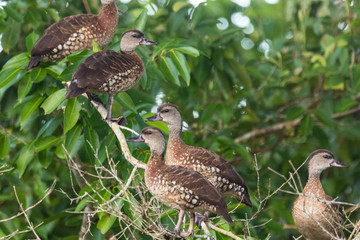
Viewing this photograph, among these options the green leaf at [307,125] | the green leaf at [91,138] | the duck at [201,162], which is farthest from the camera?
the green leaf at [307,125]

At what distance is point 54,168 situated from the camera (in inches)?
313

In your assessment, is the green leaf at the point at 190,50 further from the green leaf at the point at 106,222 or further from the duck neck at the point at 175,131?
the green leaf at the point at 106,222

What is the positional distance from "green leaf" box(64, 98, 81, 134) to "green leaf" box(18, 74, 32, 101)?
0.47 m

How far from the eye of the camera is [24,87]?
19.5ft

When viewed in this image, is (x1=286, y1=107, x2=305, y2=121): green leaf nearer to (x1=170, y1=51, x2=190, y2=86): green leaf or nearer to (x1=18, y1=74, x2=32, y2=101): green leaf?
(x1=170, y1=51, x2=190, y2=86): green leaf

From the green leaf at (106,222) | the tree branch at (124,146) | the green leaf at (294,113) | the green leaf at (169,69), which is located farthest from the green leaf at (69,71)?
the green leaf at (294,113)

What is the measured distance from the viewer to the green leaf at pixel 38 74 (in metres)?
5.83

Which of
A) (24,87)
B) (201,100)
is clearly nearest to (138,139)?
(24,87)

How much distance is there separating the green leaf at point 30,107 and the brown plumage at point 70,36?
1.67 feet

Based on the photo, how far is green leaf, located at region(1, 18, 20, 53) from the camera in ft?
23.0

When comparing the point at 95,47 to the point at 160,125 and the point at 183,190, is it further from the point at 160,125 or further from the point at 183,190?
the point at 183,190

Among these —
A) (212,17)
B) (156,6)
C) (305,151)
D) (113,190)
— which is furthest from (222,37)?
(113,190)

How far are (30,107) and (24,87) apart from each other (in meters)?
0.18

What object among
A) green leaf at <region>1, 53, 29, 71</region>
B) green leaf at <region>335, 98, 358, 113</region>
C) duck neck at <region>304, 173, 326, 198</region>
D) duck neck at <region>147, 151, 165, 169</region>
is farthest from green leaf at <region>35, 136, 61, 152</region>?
green leaf at <region>335, 98, 358, 113</region>
